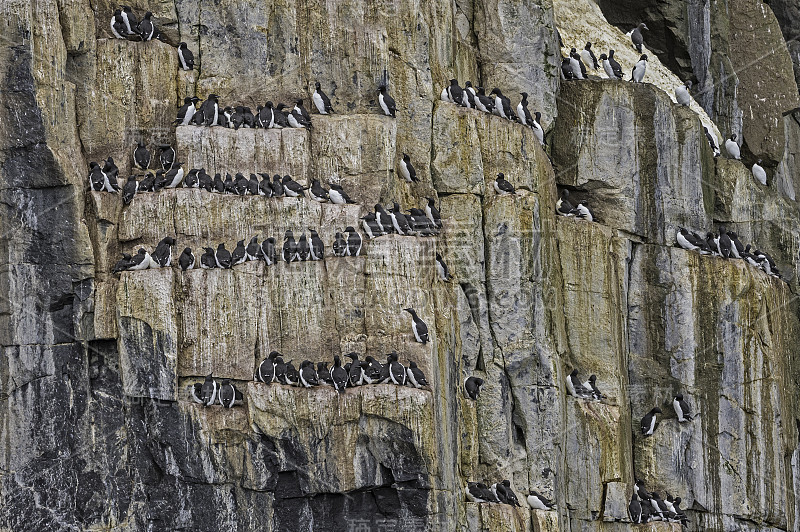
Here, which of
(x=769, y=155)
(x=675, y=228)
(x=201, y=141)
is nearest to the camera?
(x=201, y=141)

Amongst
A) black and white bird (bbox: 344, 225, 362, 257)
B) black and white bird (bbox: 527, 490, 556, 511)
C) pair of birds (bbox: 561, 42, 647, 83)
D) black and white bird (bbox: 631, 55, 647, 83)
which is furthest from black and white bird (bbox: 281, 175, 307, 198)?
black and white bird (bbox: 631, 55, 647, 83)

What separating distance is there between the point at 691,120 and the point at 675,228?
8.15 ft

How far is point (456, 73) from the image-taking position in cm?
3406

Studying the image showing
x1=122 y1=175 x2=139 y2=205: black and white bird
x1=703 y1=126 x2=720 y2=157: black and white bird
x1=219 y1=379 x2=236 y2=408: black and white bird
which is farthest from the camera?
x1=703 y1=126 x2=720 y2=157: black and white bird

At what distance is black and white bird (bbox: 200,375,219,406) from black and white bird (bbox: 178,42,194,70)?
7.29m

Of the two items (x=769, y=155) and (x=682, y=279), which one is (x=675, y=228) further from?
(x=769, y=155)

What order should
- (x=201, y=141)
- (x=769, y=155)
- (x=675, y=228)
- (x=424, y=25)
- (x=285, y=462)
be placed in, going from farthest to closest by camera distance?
(x=769, y=155), (x=675, y=228), (x=424, y=25), (x=201, y=141), (x=285, y=462)

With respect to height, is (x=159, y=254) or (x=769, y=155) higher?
(x=769, y=155)

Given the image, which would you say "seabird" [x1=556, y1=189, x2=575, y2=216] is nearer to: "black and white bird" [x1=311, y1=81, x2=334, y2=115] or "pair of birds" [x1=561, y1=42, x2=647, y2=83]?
"pair of birds" [x1=561, y1=42, x2=647, y2=83]

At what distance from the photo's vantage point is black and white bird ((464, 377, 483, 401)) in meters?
30.9

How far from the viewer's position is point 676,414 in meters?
34.3

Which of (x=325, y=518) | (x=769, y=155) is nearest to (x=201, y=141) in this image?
(x=325, y=518)

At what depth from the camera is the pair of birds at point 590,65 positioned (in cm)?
3575

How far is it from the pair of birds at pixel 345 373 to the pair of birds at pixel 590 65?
10436mm
